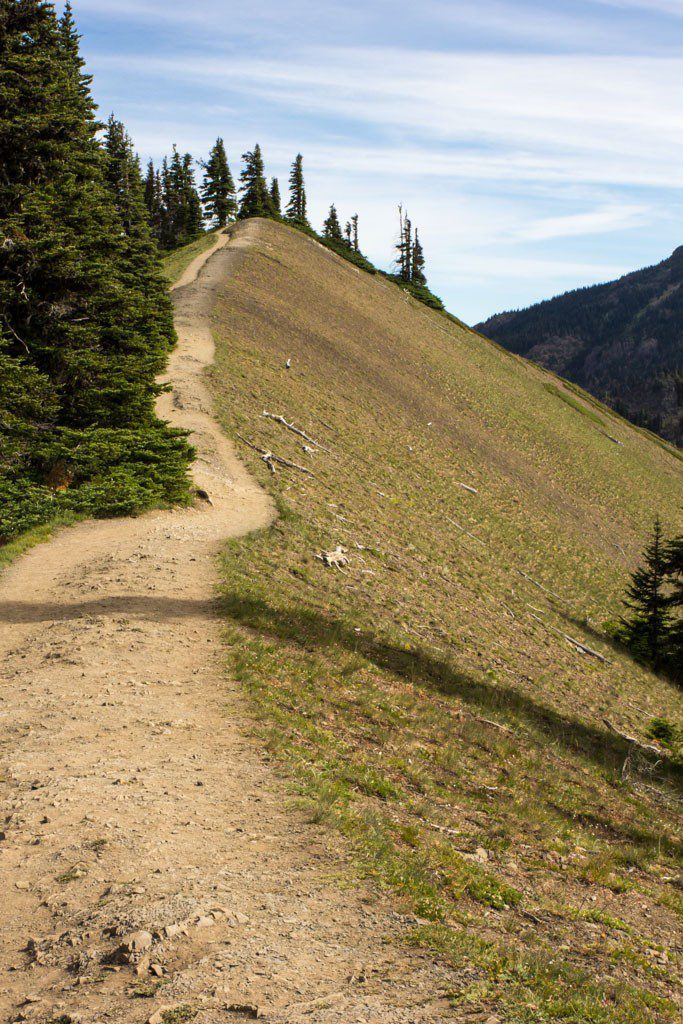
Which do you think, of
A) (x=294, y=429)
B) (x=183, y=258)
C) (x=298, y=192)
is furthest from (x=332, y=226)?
(x=294, y=429)

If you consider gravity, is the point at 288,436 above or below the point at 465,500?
above

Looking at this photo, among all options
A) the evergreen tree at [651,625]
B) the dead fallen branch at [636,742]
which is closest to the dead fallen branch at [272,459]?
the evergreen tree at [651,625]

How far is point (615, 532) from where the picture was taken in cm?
3931

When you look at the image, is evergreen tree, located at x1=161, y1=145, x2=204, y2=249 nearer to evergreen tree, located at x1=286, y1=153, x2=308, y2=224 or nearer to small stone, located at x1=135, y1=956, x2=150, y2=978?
evergreen tree, located at x1=286, y1=153, x2=308, y2=224

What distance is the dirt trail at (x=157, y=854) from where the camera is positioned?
4.79 metres

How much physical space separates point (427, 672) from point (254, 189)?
8435 centimetres

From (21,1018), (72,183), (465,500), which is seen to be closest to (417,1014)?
(21,1018)

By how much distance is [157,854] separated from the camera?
6336 millimetres

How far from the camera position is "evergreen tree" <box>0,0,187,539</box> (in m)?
18.5

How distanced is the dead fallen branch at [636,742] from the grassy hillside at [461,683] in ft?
1.30

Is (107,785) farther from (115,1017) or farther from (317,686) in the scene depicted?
(317,686)

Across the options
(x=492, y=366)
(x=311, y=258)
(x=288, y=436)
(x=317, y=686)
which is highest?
(x=311, y=258)

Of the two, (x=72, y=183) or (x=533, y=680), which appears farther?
(x=72, y=183)

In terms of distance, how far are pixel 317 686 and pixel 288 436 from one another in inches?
775
